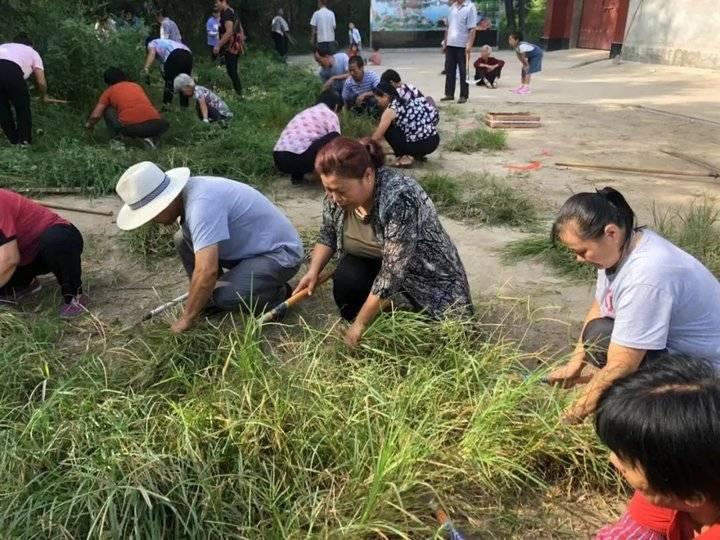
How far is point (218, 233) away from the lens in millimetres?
2934

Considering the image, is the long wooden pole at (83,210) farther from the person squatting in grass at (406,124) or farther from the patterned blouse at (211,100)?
the patterned blouse at (211,100)

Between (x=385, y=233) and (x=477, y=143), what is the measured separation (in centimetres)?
464

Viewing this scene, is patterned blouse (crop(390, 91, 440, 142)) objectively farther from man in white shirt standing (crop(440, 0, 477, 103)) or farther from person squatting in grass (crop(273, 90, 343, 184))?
man in white shirt standing (crop(440, 0, 477, 103))

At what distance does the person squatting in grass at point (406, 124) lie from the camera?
6.09 metres

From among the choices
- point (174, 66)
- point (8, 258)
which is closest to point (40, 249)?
point (8, 258)

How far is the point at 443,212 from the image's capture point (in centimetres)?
499

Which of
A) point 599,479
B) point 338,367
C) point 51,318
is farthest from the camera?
point 51,318

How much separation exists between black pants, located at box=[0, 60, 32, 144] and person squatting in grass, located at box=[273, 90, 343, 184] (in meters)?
2.78

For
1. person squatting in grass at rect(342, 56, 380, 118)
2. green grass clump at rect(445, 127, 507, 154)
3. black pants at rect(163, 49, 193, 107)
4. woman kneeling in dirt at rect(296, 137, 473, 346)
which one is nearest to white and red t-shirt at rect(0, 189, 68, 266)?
woman kneeling in dirt at rect(296, 137, 473, 346)

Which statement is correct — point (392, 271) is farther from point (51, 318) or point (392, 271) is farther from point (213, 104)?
point (213, 104)

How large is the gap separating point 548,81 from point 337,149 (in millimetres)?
12069

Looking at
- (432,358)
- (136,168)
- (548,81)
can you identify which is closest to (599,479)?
(432,358)

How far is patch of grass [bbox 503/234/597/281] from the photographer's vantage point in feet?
12.6

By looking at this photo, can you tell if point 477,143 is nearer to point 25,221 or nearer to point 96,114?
point 96,114
